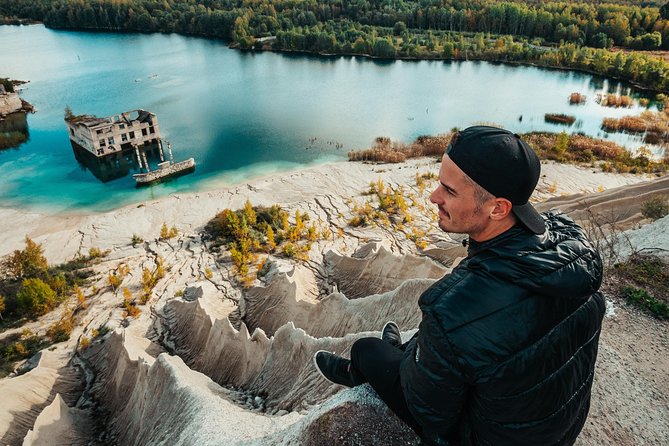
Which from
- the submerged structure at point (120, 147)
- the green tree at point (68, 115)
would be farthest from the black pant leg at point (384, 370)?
the green tree at point (68, 115)

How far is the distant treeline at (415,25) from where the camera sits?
6450cm

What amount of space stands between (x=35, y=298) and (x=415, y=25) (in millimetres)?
80234

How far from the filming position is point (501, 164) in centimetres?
263

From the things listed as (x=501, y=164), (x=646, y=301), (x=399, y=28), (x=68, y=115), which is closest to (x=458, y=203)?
(x=501, y=164)

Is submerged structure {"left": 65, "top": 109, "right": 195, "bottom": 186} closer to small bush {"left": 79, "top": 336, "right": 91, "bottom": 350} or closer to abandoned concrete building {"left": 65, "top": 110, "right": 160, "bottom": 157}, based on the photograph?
abandoned concrete building {"left": 65, "top": 110, "right": 160, "bottom": 157}

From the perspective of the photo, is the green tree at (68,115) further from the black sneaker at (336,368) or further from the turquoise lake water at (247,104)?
the black sneaker at (336,368)

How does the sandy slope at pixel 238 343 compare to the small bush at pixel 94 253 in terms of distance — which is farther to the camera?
the small bush at pixel 94 253

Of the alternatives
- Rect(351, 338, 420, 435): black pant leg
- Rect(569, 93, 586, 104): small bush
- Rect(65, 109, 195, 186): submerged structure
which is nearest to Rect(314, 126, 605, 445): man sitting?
Rect(351, 338, 420, 435): black pant leg

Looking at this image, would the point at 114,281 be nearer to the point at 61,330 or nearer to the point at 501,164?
the point at 61,330

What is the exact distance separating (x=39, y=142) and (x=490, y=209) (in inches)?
1741

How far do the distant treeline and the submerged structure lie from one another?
42862 millimetres

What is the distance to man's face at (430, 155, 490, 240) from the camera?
281 cm

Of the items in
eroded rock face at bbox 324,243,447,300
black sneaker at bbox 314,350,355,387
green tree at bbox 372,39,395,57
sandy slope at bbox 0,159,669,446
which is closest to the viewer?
black sneaker at bbox 314,350,355,387

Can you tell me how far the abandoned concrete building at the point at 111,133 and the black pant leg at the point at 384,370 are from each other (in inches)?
1302
